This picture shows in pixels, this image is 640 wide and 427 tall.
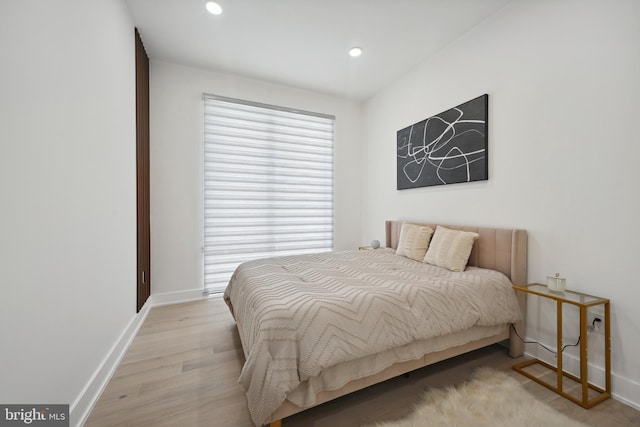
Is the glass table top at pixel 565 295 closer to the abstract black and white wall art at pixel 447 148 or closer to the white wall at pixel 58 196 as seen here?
the abstract black and white wall art at pixel 447 148

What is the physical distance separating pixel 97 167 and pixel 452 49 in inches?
129

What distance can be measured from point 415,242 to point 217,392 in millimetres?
2098

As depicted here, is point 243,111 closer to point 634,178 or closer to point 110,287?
point 110,287

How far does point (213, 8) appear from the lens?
2.13m

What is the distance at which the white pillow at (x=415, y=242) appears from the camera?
2.53 meters

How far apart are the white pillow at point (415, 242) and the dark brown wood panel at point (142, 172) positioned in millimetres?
2720

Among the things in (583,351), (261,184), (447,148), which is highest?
(447,148)

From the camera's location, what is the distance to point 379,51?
2723 millimetres

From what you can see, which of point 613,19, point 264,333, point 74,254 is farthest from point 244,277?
point 613,19

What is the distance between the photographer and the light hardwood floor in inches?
52.6

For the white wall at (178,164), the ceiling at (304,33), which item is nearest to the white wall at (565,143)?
the ceiling at (304,33)

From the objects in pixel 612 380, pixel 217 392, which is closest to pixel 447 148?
pixel 612 380

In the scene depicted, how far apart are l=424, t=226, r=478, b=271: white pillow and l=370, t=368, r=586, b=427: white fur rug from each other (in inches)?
32.9

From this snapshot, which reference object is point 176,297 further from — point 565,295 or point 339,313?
point 565,295
